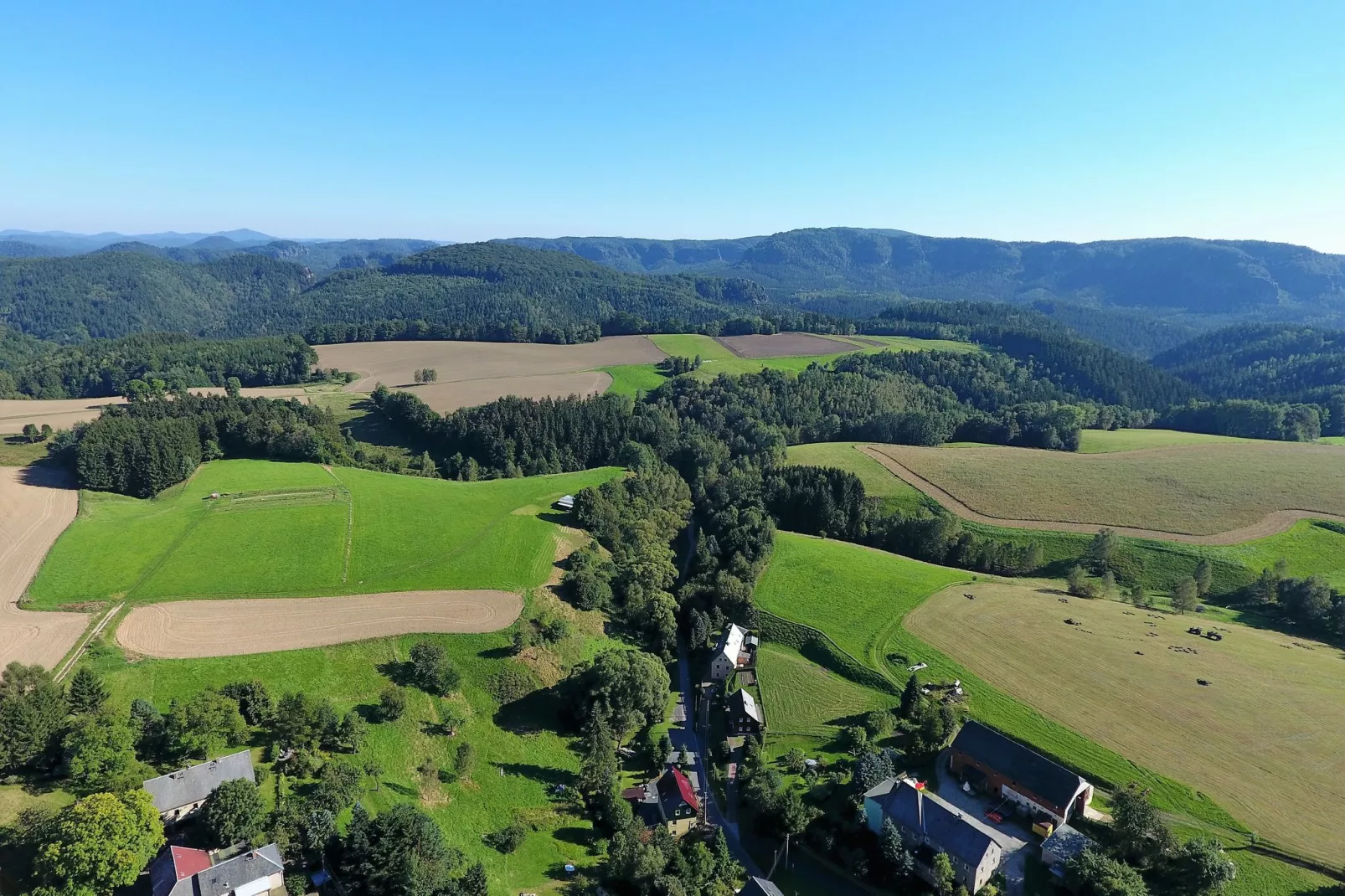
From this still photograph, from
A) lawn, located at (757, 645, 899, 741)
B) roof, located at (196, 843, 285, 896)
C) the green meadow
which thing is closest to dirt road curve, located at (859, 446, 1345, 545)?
the green meadow

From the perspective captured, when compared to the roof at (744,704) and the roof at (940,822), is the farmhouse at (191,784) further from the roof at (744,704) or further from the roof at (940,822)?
the roof at (940,822)

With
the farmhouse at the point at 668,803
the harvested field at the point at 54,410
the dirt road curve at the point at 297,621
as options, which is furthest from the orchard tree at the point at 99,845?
the harvested field at the point at 54,410

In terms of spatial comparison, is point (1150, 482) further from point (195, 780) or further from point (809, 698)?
point (195, 780)

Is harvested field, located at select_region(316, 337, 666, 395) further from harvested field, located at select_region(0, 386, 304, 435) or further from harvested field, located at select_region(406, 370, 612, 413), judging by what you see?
harvested field, located at select_region(0, 386, 304, 435)

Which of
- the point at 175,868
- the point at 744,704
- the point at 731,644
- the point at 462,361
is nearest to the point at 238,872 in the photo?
the point at 175,868

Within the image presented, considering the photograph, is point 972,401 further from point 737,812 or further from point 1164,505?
point 737,812
